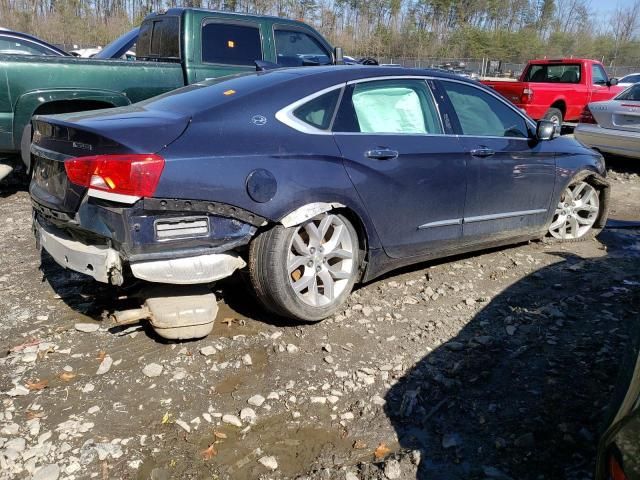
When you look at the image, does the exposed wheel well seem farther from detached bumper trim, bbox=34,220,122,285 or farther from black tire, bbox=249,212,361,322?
black tire, bbox=249,212,361,322

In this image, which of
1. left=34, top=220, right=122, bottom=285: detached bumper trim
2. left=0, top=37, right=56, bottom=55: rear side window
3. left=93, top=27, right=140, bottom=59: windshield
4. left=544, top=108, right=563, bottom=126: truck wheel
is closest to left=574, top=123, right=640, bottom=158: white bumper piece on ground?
left=544, top=108, right=563, bottom=126: truck wheel

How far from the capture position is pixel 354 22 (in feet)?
157

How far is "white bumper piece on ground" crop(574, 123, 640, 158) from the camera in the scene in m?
8.81

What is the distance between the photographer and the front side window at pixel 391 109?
3.82 meters

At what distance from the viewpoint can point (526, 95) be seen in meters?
12.6

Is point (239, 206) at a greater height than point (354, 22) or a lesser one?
lesser

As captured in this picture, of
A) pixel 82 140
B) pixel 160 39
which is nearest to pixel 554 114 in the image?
pixel 160 39

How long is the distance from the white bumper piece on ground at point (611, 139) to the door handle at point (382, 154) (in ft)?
21.4

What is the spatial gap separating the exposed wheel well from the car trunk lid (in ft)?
8.67

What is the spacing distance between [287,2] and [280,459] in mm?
43821

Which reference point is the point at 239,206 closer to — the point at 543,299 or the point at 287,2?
the point at 543,299

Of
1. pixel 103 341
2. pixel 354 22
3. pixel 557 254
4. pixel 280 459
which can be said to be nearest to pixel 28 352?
pixel 103 341

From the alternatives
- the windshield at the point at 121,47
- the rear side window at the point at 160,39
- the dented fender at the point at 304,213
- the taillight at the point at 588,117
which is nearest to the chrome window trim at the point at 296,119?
the dented fender at the point at 304,213

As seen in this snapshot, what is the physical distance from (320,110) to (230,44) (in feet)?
12.4
